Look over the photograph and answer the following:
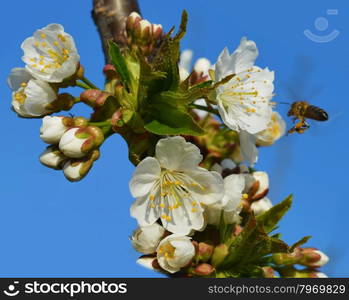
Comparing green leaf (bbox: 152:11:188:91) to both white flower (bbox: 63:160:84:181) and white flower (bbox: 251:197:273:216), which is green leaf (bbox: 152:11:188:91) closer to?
white flower (bbox: 63:160:84:181)

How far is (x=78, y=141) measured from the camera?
7.62 ft

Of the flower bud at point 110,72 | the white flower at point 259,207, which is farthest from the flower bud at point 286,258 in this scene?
the flower bud at point 110,72

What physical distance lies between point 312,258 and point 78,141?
128 centimetres

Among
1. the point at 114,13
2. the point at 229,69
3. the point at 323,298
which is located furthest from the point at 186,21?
the point at 323,298

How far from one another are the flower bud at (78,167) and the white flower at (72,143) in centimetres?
6

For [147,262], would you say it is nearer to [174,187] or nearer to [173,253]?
[173,253]

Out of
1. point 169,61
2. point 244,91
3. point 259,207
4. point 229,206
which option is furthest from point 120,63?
point 259,207

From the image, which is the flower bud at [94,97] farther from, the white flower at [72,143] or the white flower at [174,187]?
A: the white flower at [174,187]

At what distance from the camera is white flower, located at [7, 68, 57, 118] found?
2.45 m

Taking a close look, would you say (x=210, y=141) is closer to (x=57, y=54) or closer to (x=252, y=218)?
(x=252, y=218)

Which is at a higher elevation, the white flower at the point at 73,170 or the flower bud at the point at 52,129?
the flower bud at the point at 52,129

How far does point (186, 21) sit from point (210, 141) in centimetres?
94

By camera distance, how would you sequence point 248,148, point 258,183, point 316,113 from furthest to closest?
point 316,113, point 258,183, point 248,148

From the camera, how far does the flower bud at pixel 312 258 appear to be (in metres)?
2.69
